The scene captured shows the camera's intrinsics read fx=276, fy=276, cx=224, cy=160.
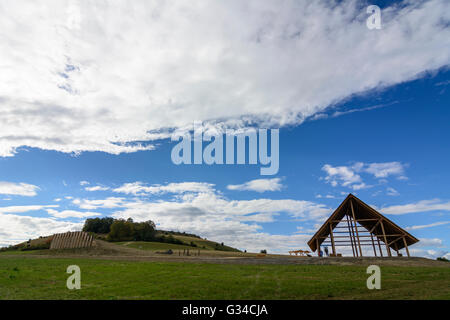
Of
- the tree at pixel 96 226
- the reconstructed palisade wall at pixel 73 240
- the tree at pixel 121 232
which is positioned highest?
the tree at pixel 96 226

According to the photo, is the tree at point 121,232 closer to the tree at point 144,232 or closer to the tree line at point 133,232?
the tree line at point 133,232

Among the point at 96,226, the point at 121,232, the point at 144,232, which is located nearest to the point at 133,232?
the point at 144,232

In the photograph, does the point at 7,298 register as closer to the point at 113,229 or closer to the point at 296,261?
the point at 296,261

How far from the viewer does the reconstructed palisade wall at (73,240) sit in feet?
190

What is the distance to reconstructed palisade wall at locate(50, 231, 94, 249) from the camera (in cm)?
5778

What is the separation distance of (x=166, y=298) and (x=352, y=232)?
31.6 m

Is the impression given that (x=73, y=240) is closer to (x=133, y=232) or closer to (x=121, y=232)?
(x=121, y=232)

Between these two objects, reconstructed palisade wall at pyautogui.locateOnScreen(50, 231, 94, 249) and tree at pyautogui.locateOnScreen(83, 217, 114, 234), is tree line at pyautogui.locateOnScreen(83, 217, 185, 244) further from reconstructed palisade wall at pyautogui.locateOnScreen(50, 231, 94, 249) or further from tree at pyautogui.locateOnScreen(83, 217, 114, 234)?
reconstructed palisade wall at pyautogui.locateOnScreen(50, 231, 94, 249)

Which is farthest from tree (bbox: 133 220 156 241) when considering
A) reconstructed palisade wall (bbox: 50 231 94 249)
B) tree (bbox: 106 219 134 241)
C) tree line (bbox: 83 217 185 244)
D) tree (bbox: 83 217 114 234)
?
reconstructed palisade wall (bbox: 50 231 94 249)

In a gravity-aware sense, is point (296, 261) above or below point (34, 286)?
above

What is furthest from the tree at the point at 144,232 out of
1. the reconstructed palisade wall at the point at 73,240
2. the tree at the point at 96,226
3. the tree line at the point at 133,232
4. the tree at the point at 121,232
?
the reconstructed palisade wall at the point at 73,240
